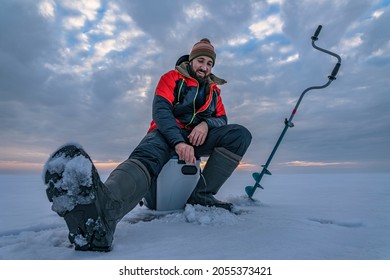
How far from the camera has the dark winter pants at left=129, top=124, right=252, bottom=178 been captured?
1.63 metres

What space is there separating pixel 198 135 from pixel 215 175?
34cm

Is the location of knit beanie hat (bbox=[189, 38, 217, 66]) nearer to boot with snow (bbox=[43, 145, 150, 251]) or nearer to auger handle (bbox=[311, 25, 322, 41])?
auger handle (bbox=[311, 25, 322, 41])

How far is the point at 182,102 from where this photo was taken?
2.09 metres

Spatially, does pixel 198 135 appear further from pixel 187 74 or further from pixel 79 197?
pixel 79 197

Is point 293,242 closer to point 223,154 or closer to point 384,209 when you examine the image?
point 223,154

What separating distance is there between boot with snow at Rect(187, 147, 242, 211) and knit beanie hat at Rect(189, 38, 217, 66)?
88 centimetres

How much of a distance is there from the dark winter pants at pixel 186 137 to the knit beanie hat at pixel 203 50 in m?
0.70

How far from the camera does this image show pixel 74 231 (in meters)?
1.04

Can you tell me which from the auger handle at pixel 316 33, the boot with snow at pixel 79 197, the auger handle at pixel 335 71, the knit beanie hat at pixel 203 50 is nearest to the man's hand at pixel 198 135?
the knit beanie hat at pixel 203 50

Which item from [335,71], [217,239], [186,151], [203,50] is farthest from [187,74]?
[335,71]

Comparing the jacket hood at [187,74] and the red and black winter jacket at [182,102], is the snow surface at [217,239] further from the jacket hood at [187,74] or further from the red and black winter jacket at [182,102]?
the jacket hood at [187,74]

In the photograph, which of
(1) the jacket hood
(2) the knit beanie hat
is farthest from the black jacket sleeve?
(2) the knit beanie hat
